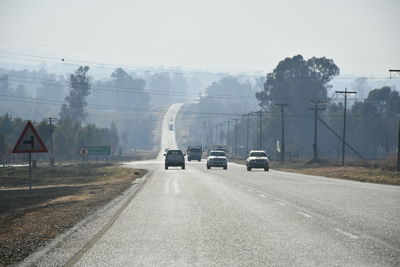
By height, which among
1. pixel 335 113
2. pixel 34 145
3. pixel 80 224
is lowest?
pixel 80 224

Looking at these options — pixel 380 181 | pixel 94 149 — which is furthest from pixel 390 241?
pixel 94 149

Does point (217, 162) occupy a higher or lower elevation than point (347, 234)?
higher

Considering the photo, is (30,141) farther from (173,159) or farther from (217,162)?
(217,162)

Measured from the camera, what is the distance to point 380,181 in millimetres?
41281

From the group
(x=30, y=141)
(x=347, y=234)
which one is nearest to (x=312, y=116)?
(x=30, y=141)

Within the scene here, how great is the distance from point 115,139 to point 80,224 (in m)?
165

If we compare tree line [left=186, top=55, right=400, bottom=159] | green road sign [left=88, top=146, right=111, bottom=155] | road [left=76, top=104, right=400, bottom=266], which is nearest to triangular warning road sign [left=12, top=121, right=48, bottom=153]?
road [left=76, top=104, right=400, bottom=266]

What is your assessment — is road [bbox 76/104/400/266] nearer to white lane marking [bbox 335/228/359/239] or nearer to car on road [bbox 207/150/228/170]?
white lane marking [bbox 335/228/359/239]

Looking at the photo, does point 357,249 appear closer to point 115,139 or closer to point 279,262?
point 279,262

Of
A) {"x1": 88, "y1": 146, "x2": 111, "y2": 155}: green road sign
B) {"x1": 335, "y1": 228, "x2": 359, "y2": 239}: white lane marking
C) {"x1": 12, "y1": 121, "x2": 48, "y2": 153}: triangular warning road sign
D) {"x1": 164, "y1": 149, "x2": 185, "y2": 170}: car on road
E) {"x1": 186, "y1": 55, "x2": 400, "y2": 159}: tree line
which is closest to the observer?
{"x1": 335, "y1": 228, "x2": 359, "y2": 239}: white lane marking

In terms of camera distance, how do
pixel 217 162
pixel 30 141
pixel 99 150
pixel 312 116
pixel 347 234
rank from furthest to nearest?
pixel 312 116 → pixel 99 150 → pixel 217 162 → pixel 30 141 → pixel 347 234

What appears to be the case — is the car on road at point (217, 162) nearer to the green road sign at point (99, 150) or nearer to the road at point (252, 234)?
the green road sign at point (99, 150)

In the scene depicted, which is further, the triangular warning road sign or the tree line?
the tree line

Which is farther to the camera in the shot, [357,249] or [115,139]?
[115,139]
